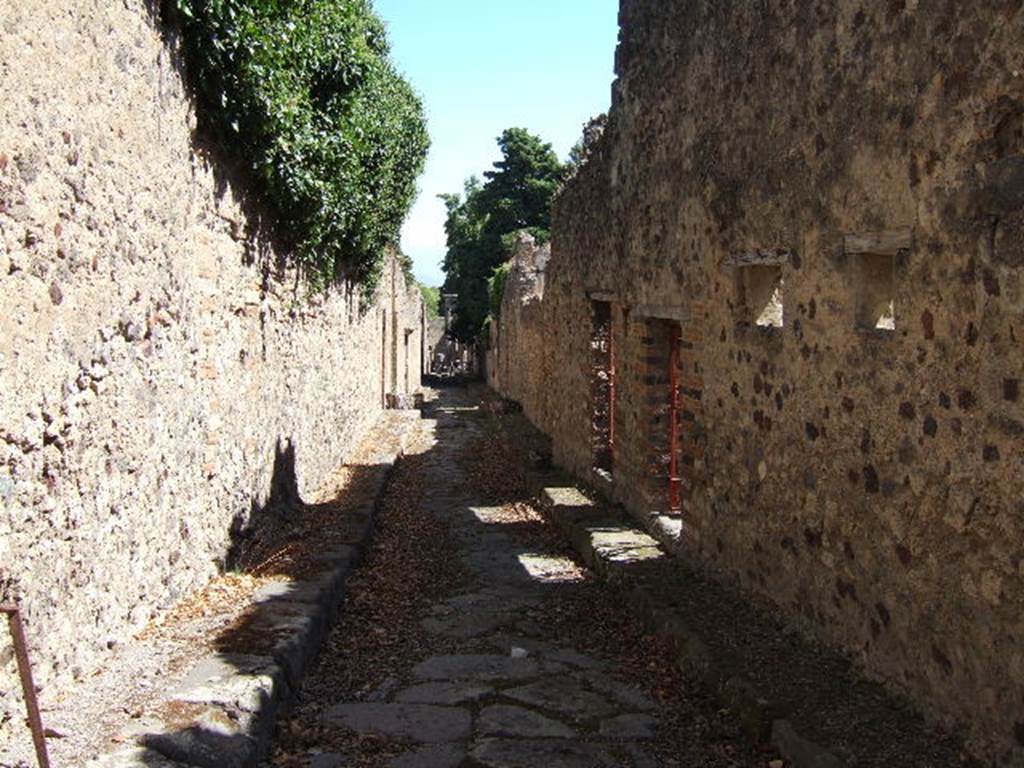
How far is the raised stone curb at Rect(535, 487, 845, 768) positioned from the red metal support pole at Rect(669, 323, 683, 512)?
377 millimetres

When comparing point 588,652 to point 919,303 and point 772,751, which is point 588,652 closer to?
point 772,751

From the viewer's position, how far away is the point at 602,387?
1012 cm

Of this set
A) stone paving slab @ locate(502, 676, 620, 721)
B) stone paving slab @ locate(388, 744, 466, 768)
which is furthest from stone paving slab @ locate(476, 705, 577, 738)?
stone paving slab @ locate(388, 744, 466, 768)

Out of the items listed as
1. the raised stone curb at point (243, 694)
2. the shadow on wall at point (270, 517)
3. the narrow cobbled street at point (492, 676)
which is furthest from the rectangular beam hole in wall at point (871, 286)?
the shadow on wall at point (270, 517)

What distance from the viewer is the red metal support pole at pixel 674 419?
26.0ft

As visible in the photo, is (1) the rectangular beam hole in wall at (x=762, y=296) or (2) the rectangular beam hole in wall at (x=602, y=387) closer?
(1) the rectangular beam hole in wall at (x=762, y=296)

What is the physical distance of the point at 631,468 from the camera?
28.0 feet

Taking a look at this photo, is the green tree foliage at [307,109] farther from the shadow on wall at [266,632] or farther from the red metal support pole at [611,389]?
the red metal support pole at [611,389]

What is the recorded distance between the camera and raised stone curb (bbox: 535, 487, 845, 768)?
157 inches

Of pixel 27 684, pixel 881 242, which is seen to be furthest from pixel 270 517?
pixel 881 242

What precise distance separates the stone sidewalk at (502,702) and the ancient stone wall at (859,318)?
100 centimetres

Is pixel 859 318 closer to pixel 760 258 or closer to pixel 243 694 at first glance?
pixel 760 258

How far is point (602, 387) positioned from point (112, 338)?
20.3 feet

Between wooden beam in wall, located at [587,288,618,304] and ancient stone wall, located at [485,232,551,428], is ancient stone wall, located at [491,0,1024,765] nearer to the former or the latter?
wooden beam in wall, located at [587,288,618,304]
